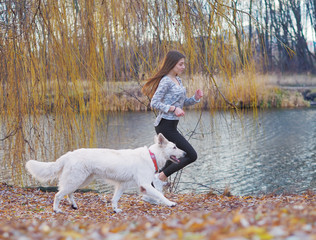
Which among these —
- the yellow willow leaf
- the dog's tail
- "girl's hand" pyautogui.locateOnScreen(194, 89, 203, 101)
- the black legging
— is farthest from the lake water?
the yellow willow leaf

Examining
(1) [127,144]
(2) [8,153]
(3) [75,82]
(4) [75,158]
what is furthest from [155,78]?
(1) [127,144]

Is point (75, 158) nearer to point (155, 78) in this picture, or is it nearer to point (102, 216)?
point (102, 216)

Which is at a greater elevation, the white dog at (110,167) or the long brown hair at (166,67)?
the long brown hair at (166,67)

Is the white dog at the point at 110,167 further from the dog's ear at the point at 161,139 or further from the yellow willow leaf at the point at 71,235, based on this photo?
the yellow willow leaf at the point at 71,235

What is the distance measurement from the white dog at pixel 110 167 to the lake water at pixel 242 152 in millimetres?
1284

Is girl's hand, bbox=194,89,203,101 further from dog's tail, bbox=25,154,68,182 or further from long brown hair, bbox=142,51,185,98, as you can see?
dog's tail, bbox=25,154,68,182

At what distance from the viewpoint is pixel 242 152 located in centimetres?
1221

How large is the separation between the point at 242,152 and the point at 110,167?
8094 mm

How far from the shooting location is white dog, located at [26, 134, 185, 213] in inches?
189

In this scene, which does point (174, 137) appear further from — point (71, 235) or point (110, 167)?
point (71, 235)

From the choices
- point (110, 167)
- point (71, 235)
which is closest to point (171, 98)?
point (110, 167)

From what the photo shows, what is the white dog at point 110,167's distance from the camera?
479 cm

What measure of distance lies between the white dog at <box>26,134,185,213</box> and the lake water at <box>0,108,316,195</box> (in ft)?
4.21

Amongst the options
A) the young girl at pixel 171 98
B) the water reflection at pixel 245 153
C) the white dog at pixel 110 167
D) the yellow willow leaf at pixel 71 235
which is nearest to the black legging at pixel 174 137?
the young girl at pixel 171 98
